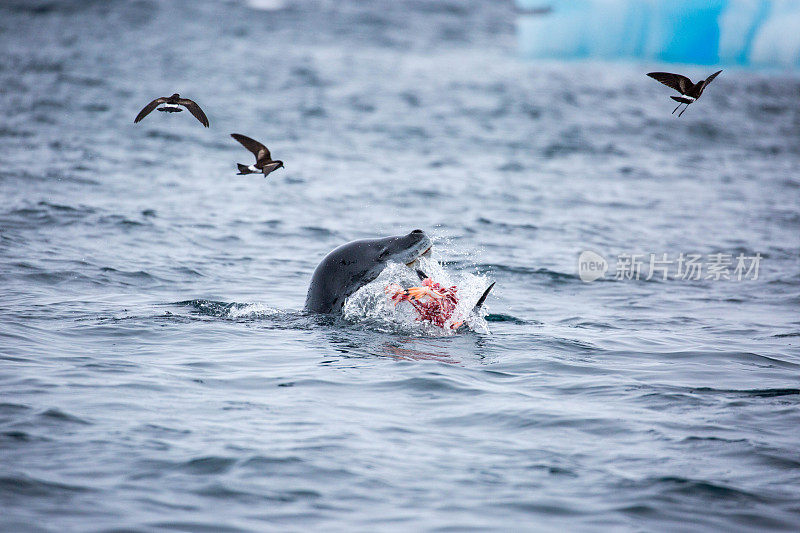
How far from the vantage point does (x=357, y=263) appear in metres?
9.90

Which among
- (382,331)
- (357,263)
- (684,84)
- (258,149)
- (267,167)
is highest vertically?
(684,84)

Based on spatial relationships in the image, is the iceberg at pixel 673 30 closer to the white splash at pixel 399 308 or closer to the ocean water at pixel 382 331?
the ocean water at pixel 382 331

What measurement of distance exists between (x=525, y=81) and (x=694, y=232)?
85.6ft

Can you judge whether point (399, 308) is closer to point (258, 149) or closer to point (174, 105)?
point (258, 149)

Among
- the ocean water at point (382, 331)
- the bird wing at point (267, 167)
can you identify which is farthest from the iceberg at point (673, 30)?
the bird wing at point (267, 167)

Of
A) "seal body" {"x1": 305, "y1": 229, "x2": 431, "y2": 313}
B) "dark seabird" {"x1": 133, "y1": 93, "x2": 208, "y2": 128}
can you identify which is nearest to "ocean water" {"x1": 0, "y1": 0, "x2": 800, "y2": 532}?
"seal body" {"x1": 305, "y1": 229, "x2": 431, "y2": 313}

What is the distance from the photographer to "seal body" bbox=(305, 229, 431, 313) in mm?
9734

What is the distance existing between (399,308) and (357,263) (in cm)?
69

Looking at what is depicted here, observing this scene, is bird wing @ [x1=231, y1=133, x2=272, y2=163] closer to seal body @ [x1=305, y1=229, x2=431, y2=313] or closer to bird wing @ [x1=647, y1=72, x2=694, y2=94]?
seal body @ [x1=305, y1=229, x2=431, y2=313]

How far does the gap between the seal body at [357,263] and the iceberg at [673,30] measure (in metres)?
33.7

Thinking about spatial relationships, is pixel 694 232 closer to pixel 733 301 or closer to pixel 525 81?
pixel 733 301

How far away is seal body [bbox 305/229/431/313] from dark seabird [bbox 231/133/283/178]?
3.65 feet

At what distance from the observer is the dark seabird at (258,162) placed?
967 centimetres

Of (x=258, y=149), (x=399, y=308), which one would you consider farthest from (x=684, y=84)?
(x=258, y=149)
